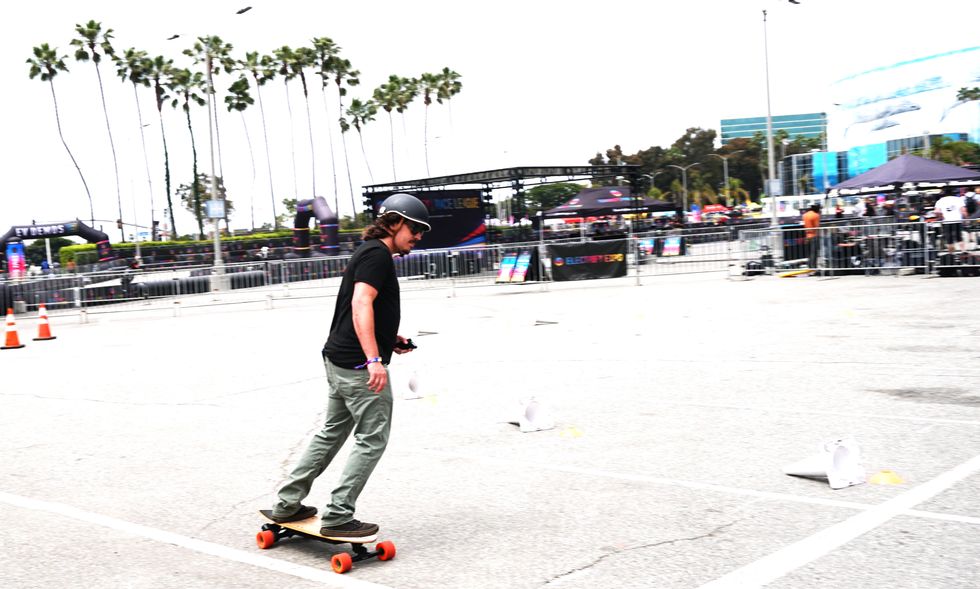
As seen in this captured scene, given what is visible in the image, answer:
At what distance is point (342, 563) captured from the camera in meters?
4.70

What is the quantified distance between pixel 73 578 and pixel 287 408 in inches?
193

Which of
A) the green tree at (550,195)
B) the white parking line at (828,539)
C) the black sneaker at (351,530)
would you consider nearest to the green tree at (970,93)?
the green tree at (550,195)

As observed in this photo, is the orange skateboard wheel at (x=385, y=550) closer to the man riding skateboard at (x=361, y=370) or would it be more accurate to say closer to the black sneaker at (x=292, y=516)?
the man riding skateboard at (x=361, y=370)

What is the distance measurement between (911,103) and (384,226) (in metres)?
110

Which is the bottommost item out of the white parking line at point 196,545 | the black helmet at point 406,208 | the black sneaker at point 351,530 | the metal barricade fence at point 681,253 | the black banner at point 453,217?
the white parking line at point 196,545

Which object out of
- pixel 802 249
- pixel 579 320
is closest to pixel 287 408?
pixel 579 320

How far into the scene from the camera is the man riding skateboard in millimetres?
4879

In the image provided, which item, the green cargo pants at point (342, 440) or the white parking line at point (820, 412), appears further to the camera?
the white parking line at point (820, 412)

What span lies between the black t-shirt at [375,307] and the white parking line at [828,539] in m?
2.06

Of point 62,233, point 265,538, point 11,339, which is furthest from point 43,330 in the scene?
point 62,233

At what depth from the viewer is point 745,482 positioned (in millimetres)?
6047

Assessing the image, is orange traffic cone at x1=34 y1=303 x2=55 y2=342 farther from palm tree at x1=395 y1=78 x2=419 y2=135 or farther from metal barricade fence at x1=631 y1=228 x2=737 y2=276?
palm tree at x1=395 y1=78 x2=419 y2=135

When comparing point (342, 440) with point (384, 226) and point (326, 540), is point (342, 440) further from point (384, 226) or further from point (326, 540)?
point (384, 226)

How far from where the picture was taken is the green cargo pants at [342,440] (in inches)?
192
